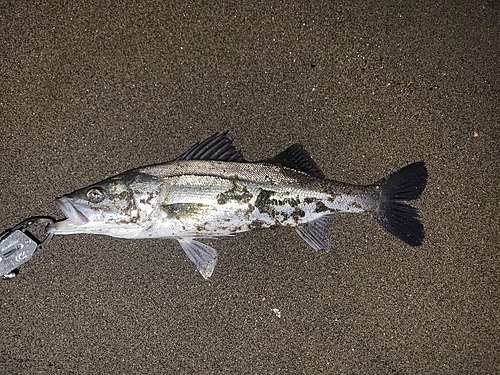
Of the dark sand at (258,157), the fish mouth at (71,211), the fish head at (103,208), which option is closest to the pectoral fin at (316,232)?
the dark sand at (258,157)

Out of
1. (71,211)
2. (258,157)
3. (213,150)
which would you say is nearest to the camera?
(71,211)

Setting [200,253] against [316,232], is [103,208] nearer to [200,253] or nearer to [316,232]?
[200,253]

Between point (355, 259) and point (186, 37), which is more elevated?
point (186, 37)

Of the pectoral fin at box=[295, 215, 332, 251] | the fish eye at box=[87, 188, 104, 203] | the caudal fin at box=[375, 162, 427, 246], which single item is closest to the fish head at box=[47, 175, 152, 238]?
the fish eye at box=[87, 188, 104, 203]

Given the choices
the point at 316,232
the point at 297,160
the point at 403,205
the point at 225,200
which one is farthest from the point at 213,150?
the point at 403,205

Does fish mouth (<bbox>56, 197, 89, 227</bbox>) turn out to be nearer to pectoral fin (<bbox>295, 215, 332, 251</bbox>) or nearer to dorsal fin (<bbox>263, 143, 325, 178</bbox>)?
dorsal fin (<bbox>263, 143, 325, 178</bbox>)

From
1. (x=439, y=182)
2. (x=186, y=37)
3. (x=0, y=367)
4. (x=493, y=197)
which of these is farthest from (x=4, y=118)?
(x=493, y=197)

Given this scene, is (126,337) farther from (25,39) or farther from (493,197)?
(493,197)
